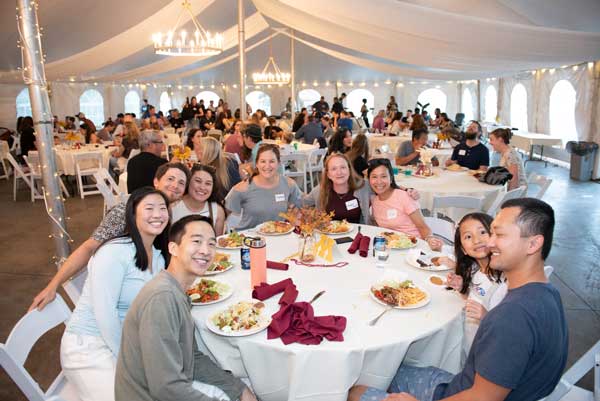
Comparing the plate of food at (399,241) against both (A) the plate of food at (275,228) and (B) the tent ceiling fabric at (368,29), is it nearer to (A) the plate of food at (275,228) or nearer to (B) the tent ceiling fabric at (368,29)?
(A) the plate of food at (275,228)

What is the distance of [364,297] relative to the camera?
6.90 feet

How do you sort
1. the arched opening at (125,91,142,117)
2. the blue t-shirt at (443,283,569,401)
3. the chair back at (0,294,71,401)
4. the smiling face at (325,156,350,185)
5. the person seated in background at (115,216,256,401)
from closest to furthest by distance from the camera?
the blue t-shirt at (443,283,569,401) < the person seated in background at (115,216,256,401) < the chair back at (0,294,71,401) < the smiling face at (325,156,350,185) < the arched opening at (125,91,142,117)

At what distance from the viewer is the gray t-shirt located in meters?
3.52

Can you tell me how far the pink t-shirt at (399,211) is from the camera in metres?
3.29

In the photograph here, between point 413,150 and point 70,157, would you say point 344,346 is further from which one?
point 70,157

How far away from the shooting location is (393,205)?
335 centimetres

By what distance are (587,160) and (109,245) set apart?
32.1ft

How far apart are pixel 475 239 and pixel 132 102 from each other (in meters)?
21.3

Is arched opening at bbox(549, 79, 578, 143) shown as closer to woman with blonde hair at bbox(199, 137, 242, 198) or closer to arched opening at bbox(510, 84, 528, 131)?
arched opening at bbox(510, 84, 528, 131)

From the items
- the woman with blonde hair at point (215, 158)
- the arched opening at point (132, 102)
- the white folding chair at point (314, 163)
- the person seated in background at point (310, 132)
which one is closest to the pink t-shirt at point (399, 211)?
the woman with blonde hair at point (215, 158)

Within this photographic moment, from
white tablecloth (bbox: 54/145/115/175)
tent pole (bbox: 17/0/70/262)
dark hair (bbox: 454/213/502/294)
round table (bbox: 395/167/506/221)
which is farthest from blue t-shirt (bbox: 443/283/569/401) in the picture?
white tablecloth (bbox: 54/145/115/175)

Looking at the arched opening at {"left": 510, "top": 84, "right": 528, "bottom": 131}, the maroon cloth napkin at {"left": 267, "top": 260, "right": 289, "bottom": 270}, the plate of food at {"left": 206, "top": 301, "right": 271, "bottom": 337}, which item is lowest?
the plate of food at {"left": 206, "top": 301, "right": 271, "bottom": 337}

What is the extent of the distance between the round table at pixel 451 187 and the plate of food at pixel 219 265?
2647 mm

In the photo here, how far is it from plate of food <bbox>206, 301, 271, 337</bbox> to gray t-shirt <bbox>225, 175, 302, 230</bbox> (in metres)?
1.60
